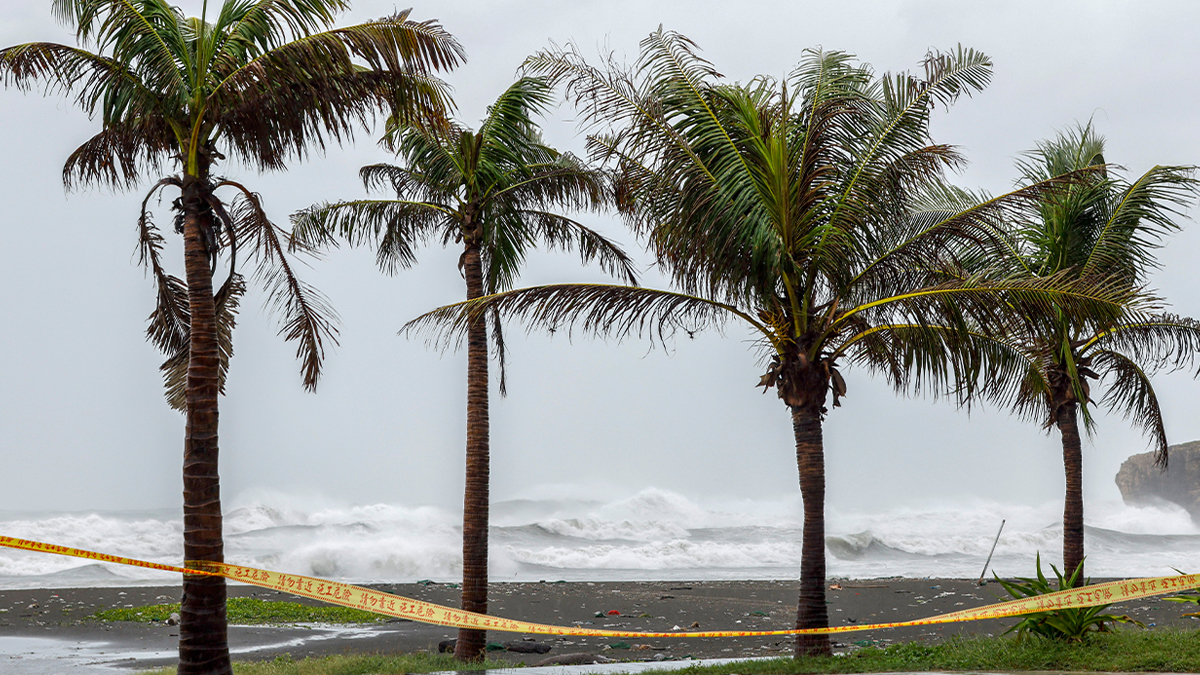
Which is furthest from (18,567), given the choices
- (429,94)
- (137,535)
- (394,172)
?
(429,94)

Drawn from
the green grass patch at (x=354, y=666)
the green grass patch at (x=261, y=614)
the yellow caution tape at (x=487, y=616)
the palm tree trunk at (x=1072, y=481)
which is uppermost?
the palm tree trunk at (x=1072, y=481)

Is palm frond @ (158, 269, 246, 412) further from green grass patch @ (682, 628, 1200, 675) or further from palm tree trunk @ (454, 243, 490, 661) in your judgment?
green grass patch @ (682, 628, 1200, 675)

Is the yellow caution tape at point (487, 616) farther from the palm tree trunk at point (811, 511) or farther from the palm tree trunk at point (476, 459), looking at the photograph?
the palm tree trunk at point (476, 459)

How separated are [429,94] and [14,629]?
1338cm

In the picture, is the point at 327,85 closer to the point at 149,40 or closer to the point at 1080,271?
the point at 149,40

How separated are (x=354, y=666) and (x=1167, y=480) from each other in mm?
73820

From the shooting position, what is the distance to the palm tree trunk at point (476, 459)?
13344 mm

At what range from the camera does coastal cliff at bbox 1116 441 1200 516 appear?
2657 inches

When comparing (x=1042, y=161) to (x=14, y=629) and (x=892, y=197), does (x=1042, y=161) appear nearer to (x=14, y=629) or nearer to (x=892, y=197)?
(x=892, y=197)

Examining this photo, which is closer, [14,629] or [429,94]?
[429,94]

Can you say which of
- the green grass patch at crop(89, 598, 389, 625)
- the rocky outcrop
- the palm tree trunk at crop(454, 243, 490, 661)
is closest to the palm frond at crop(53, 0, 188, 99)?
the palm tree trunk at crop(454, 243, 490, 661)

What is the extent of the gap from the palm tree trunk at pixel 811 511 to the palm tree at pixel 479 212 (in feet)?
14.5

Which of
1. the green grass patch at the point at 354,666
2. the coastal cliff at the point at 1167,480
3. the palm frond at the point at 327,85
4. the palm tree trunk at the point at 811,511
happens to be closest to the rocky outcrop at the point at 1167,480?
the coastal cliff at the point at 1167,480

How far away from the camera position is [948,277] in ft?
39.0
